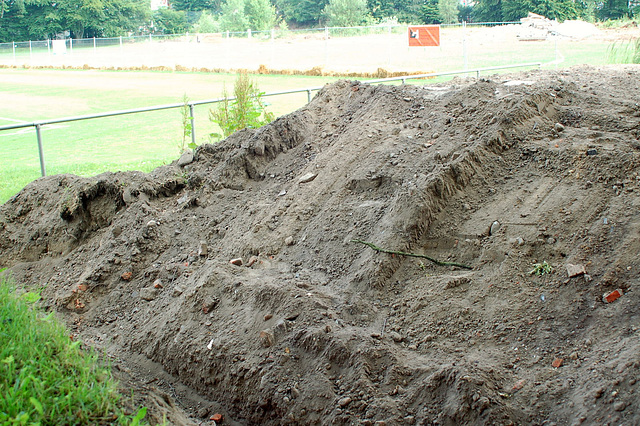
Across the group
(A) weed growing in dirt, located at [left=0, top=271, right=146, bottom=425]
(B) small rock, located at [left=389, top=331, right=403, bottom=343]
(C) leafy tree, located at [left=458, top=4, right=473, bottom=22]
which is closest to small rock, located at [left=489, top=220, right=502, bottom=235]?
(B) small rock, located at [left=389, top=331, right=403, bottom=343]

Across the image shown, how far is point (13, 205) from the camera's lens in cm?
664

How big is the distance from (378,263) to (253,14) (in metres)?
64.9

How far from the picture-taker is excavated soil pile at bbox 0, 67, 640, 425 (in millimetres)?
3135

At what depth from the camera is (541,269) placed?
3672 millimetres

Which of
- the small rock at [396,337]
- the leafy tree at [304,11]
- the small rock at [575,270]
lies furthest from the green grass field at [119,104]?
the leafy tree at [304,11]

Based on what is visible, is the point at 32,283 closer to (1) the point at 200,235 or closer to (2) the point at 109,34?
(1) the point at 200,235

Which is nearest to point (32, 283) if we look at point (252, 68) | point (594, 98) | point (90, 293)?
point (90, 293)

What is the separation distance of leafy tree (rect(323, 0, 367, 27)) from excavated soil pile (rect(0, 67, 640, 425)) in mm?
51063

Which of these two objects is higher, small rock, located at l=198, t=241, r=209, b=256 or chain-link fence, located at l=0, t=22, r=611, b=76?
chain-link fence, located at l=0, t=22, r=611, b=76

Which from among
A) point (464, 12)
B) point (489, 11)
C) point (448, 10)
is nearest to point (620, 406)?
point (489, 11)

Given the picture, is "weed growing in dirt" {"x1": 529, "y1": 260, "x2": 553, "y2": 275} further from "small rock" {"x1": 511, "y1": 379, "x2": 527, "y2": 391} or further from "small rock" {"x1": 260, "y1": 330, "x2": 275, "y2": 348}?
"small rock" {"x1": 260, "y1": 330, "x2": 275, "y2": 348}

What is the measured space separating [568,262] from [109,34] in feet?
221

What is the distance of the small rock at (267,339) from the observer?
3701 millimetres

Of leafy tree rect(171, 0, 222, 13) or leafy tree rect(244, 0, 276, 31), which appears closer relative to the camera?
leafy tree rect(244, 0, 276, 31)
